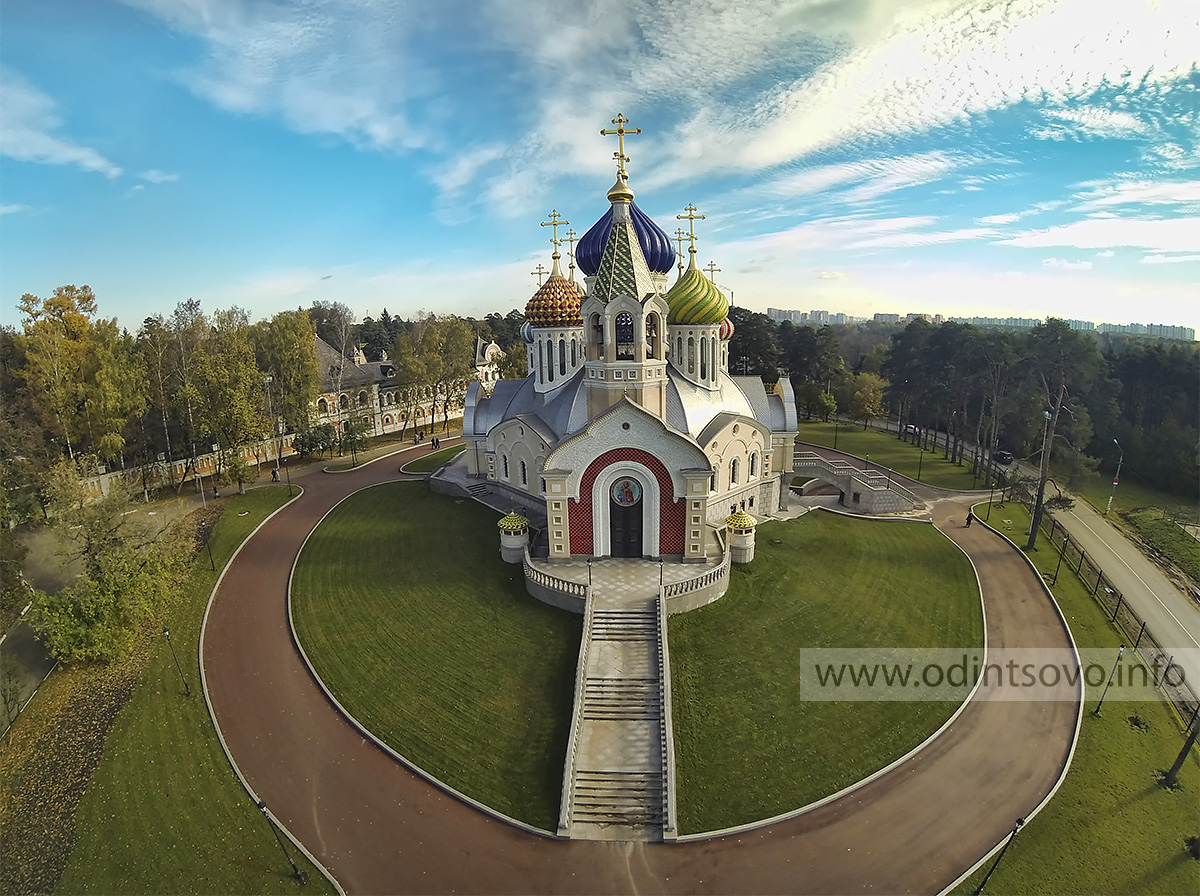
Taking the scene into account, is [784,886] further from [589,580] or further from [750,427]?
[750,427]

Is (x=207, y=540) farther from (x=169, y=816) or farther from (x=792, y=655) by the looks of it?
(x=792, y=655)

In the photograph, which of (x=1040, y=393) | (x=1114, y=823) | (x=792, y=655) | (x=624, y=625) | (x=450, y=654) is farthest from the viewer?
(x=1040, y=393)

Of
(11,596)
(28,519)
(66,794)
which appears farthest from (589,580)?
(28,519)

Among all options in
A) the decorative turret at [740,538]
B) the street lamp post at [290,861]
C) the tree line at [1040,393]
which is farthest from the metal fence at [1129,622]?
the street lamp post at [290,861]

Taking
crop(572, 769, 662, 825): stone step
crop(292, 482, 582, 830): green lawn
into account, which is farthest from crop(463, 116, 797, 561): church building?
crop(572, 769, 662, 825): stone step

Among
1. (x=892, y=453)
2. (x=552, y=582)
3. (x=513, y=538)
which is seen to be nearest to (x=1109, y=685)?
(x=552, y=582)
